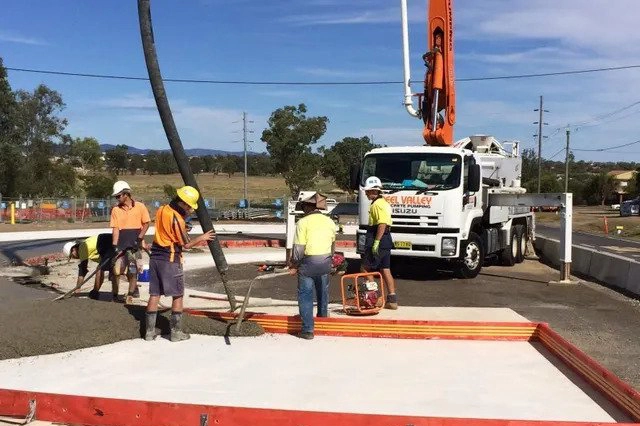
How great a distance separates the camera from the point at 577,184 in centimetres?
8988

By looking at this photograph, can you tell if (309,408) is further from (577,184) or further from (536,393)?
(577,184)

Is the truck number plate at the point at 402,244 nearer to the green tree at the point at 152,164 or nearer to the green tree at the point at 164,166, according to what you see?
the green tree at the point at 164,166

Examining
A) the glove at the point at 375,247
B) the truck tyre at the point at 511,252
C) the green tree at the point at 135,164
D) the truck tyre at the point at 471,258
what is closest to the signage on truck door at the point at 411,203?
the truck tyre at the point at 471,258

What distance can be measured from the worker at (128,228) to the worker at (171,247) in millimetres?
2204

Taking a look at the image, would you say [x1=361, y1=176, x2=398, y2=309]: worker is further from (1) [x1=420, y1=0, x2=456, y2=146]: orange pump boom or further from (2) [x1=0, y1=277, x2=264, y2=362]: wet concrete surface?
(1) [x1=420, y1=0, x2=456, y2=146]: orange pump boom

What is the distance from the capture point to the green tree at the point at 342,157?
56122 mm

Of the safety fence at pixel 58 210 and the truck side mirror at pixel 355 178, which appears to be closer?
the truck side mirror at pixel 355 178

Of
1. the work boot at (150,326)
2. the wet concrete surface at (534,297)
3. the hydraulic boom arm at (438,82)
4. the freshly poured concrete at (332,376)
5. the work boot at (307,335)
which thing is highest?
the hydraulic boom arm at (438,82)

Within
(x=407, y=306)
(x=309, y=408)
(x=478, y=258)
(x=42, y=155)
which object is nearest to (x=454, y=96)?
(x=478, y=258)

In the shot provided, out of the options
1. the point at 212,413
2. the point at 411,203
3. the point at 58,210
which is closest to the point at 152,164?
the point at 58,210

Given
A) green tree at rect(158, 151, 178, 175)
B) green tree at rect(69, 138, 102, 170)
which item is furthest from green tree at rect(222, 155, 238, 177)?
green tree at rect(69, 138, 102, 170)

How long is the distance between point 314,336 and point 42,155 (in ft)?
204

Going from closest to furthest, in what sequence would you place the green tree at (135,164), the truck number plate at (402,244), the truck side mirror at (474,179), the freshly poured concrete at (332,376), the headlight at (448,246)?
the freshly poured concrete at (332,376), the headlight at (448,246), the truck side mirror at (474,179), the truck number plate at (402,244), the green tree at (135,164)

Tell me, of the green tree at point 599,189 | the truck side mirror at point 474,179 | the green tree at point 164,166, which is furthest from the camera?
the green tree at point 164,166
